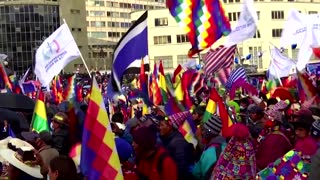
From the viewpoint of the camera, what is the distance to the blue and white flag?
803cm

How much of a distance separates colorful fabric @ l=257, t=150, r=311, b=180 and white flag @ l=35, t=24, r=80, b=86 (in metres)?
8.64

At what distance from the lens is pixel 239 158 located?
5738 mm

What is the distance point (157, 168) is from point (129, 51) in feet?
8.97

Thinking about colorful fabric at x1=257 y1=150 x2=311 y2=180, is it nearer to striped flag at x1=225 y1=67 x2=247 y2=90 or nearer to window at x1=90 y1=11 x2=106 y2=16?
striped flag at x1=225 y1=67 x2=247 y2=90

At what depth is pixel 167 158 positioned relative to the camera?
19.8 feet

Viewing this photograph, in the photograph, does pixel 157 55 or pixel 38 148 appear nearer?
pixel 38 148

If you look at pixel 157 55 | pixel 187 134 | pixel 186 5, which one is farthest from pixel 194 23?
pixel 157 55

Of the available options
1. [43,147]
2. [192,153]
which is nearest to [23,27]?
[192,153]

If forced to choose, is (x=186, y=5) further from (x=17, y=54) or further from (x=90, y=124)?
(x=17, y=54)

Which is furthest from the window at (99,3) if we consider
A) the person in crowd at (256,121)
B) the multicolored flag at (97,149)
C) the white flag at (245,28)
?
the multicolored flag at (97,149)

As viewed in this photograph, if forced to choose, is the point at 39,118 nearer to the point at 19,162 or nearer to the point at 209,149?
the point at 209,149

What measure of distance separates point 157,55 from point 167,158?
74.9 m

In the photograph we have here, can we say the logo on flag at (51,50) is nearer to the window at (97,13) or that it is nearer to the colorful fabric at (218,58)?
the colorful fabric at (218,58)

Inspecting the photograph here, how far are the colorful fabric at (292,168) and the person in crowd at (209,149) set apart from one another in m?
1.47
